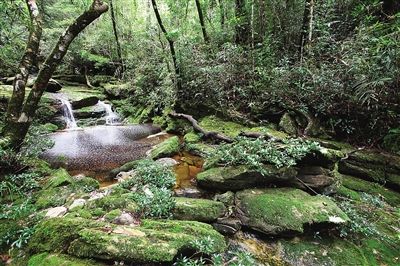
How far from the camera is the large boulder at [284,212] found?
3814 millimetres

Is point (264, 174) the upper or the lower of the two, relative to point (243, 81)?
lower

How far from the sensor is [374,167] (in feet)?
19.6

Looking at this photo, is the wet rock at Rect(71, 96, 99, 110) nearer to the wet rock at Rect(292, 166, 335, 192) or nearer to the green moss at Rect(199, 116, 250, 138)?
the green moss at Rect(199, 116, 250, 138)

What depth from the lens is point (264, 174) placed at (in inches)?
177

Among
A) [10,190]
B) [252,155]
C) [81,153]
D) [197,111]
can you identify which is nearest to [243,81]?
[197,111]

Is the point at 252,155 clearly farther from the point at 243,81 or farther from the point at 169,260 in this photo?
the point at 243,81

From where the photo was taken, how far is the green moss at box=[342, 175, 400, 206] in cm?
521

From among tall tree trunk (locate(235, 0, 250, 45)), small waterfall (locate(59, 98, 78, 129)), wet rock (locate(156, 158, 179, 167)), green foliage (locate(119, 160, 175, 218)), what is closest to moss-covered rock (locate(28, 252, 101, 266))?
green foliage (locate(119, 160, 175, 218))

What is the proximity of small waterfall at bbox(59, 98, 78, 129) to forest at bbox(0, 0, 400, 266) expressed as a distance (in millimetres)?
206

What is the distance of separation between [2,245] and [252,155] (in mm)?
3829

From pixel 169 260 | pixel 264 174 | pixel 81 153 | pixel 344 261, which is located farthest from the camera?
pixel 81 153

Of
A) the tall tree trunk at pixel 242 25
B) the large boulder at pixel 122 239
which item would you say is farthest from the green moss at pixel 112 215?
the tall tree trunk at pixel 242 25

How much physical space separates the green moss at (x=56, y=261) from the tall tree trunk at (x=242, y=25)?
10.0 m

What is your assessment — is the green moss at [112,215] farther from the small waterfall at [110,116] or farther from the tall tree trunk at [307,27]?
the small waterfall at [110,116]
